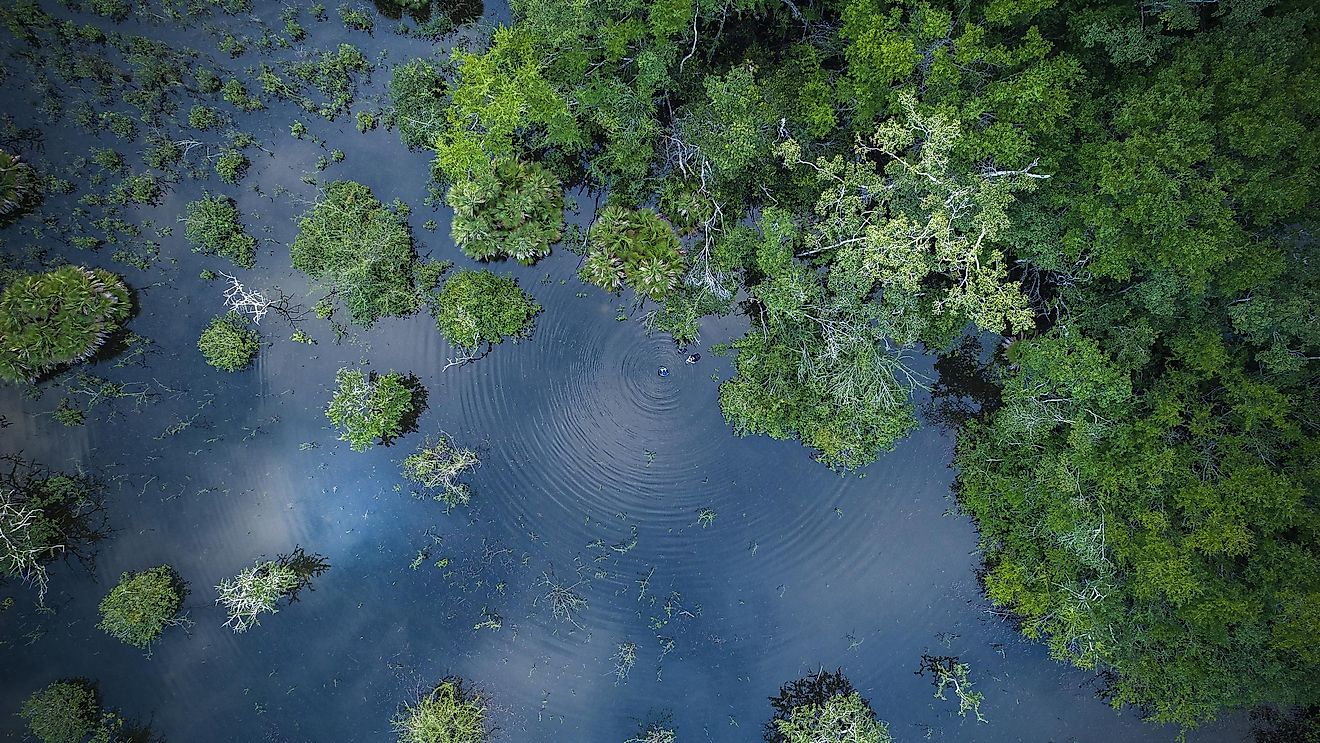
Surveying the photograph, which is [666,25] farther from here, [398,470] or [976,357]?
[398,470]

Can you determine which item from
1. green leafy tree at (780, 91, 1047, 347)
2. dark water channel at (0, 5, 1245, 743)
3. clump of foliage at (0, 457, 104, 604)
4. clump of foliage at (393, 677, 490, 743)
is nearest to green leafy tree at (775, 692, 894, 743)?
dark water channel at (0, 5, 1245, 743)

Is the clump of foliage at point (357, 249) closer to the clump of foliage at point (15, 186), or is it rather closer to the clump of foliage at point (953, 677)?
the clump of foliage at point (15, 186)

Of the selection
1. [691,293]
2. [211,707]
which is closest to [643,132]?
[691,293]

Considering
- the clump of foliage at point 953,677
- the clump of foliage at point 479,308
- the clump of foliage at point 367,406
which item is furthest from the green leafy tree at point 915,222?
the clump of foliage at point 367,406

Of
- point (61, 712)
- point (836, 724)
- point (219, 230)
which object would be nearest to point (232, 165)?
point (219, 230)

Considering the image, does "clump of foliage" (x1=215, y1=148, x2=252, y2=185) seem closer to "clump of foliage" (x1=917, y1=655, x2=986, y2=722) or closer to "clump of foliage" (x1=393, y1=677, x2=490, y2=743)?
"clump of foliage" (x1=393, y1=677, x2=490, y2=743)

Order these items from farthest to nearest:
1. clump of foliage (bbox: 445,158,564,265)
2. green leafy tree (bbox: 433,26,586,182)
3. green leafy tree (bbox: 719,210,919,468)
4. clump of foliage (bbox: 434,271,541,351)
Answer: clump of foliage (bbox: 434,271,541,351)
clump of foliage (bbox: 445,158,564,265)
green leafy tree (bbox: 719,210,919,468)
green leafy tree (bbox: 433,26,586,182)

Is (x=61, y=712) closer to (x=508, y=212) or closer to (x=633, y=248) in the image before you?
(x=508, y=212)
